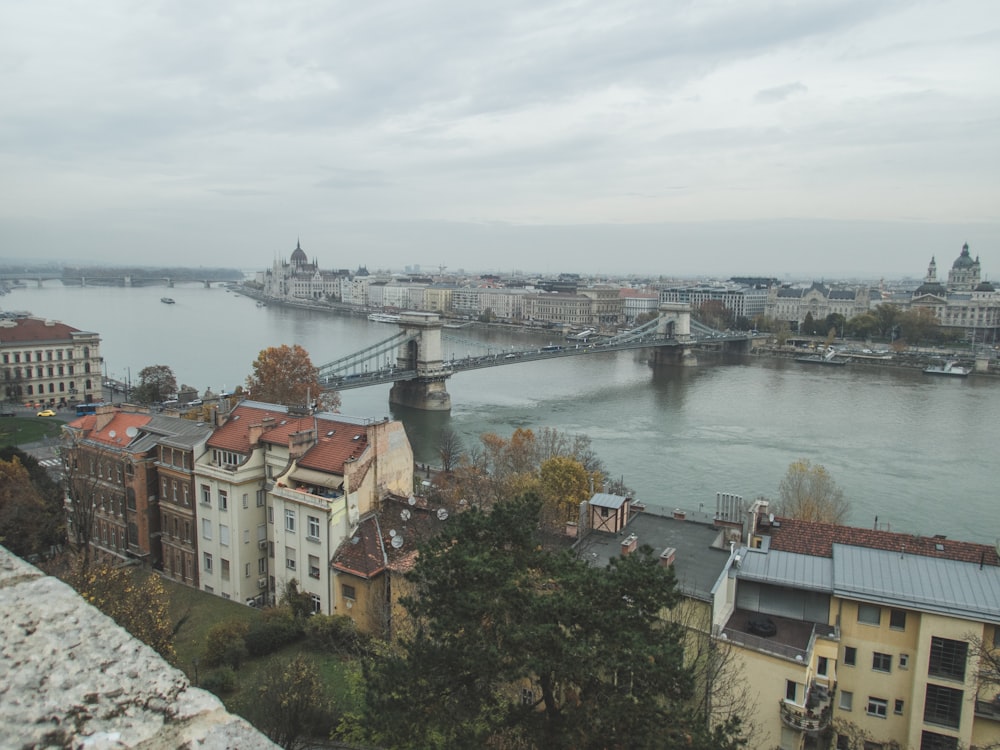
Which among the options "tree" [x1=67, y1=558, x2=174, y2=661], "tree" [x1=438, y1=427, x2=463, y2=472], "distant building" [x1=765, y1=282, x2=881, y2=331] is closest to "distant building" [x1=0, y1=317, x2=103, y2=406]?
"tree" [x1=438, y1=427, x2=463, y2=472]

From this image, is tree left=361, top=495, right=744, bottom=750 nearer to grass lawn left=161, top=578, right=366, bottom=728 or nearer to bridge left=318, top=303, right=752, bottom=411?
grass lawn left=161, top=578, right=366, bottom=728

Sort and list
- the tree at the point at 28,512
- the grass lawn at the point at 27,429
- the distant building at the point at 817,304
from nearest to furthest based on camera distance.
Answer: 1. the tree at the point at 28,512
2. the grass lawn at the point at 27,429
3. the distant building at the point at 817,304

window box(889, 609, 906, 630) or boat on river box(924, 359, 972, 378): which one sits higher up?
window box(889, 609, 906, 630)

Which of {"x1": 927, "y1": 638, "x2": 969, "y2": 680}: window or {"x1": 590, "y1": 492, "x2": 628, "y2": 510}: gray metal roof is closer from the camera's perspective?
{"x1": 927, "y1": 638, "x2": 969, "y2": 680}: window

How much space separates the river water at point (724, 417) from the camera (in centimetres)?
1450

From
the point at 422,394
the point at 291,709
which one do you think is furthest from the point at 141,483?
the point at 422,394

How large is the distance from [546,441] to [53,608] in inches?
541

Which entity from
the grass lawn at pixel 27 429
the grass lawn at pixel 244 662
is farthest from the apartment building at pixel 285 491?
the grass lawn at pixel 27 429

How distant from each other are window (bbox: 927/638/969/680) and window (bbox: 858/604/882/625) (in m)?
0.36

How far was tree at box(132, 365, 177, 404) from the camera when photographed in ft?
64.2

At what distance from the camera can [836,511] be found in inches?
469

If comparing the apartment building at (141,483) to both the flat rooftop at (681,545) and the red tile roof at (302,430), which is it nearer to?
the red tile roof at (302,430)

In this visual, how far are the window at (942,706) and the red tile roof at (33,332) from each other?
22160 mm

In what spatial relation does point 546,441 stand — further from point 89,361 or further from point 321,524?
point 89,361
